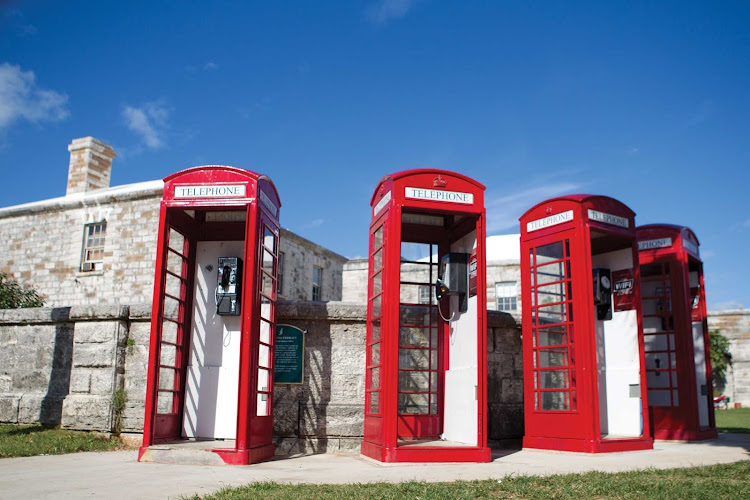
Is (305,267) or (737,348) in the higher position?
(305,267)

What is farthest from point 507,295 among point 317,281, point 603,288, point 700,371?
point 603,288

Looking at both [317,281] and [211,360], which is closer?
[211,360]

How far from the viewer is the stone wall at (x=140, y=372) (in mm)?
8727

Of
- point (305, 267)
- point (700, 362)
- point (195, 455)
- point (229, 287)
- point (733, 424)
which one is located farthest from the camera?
point (305, 267)

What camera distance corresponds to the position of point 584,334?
27.5 ft

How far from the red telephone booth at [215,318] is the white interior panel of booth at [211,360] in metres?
0.01

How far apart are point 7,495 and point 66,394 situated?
4903 millimetres

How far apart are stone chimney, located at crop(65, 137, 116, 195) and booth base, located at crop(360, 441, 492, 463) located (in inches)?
896

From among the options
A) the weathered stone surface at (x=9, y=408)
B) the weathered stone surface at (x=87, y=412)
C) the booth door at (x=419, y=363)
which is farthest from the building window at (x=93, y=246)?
the booth door at (x=419, y=363)

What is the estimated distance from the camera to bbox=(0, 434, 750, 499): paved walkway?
18.3ft

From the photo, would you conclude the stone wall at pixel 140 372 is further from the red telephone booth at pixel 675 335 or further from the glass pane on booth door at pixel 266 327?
the red telephone booth at pixel 675 335

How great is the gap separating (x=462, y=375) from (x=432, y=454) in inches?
50.0

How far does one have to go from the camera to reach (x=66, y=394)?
983 centimetres

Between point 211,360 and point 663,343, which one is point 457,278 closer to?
point 211,360
